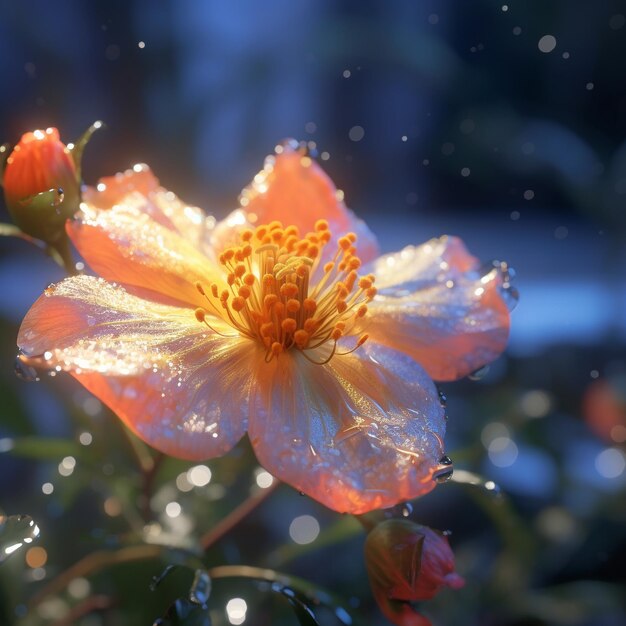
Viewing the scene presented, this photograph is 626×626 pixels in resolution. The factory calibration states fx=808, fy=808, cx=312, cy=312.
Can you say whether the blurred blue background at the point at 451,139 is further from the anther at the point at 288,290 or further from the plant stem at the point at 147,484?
the anther at the point at 288,290

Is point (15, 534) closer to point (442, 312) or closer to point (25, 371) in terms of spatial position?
point (25, 371)

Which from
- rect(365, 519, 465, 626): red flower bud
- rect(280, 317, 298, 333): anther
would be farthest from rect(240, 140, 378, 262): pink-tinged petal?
rect(365, 519, 465, 626): red flower bud

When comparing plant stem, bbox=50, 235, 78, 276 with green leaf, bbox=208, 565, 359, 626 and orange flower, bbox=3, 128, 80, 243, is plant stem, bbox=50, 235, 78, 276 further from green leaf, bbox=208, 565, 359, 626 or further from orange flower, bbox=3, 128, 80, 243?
green leaf, bbox=208, 565, 359, 626

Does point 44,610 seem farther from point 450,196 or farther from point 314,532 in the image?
point 450,196

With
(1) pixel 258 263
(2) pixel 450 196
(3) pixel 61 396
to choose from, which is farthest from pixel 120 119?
(2) pixel 450 196

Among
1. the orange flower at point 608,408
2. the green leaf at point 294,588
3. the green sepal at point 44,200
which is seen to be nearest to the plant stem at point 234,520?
the green leaf at point 294,588
